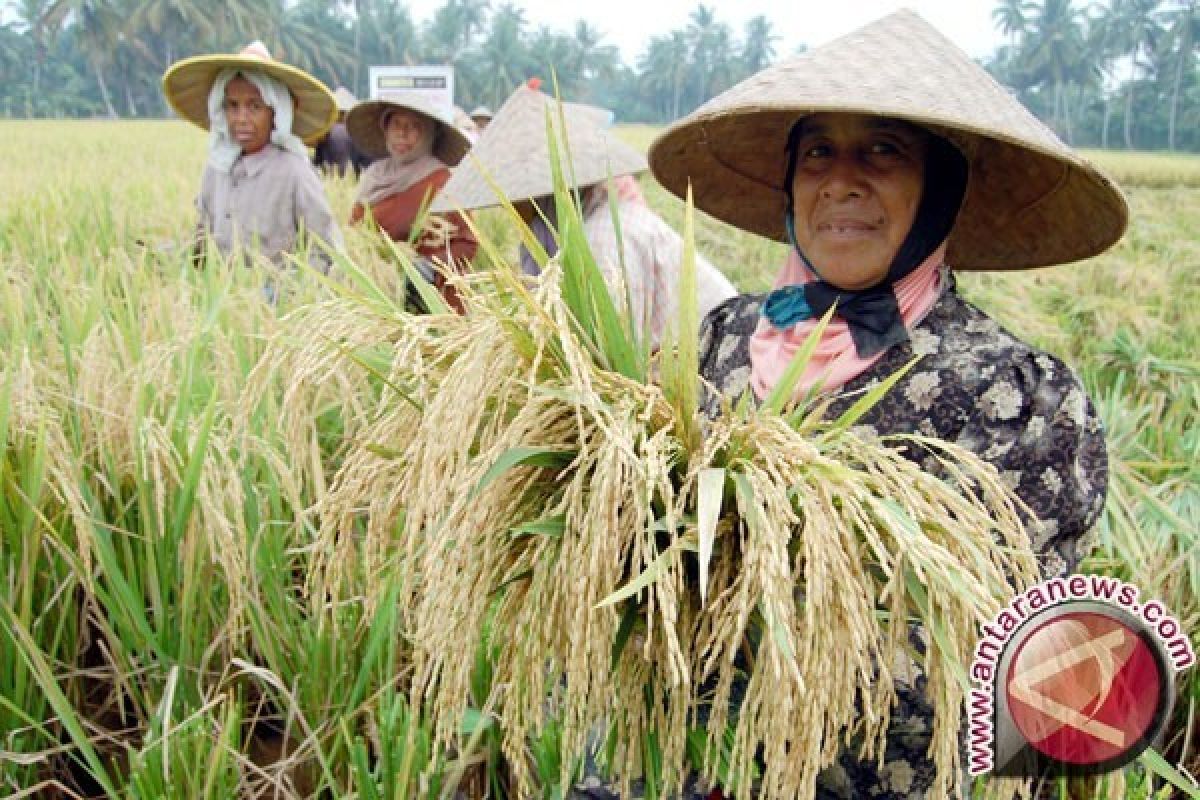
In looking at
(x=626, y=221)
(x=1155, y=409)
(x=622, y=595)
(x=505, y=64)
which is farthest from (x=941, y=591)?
(x=505, y=64)

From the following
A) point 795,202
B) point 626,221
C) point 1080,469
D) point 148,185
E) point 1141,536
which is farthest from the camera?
point 148,185

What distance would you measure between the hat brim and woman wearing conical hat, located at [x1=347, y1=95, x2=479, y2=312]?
35 cm

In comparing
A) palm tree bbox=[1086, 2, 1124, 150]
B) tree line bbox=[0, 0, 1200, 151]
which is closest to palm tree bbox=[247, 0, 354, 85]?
tree line bbox=[0, 0, 1200, 151]

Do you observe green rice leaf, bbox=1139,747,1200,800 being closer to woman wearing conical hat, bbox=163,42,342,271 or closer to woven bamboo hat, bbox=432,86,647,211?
woven bamboo hat, bbox=432,86,647,211

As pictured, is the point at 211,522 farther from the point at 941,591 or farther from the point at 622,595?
the point at 941,591

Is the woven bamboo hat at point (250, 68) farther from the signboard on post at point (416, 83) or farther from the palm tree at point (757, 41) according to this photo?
the palm tree at point (757, 41)

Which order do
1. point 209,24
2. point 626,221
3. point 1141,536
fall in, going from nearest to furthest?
point 1141,536
point 626,221
point 209,24

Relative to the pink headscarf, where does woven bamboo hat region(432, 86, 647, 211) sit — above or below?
above

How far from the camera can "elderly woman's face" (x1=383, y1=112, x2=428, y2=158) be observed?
4.87m

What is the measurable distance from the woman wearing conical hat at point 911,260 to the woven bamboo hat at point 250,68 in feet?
9.22

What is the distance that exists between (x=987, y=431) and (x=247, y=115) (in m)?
3.44

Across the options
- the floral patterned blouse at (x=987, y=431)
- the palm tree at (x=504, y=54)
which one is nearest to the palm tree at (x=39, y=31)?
the palm tree at (x=504, y=54)

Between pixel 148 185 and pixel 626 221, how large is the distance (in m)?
4.64

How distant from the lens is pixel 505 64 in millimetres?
62719
